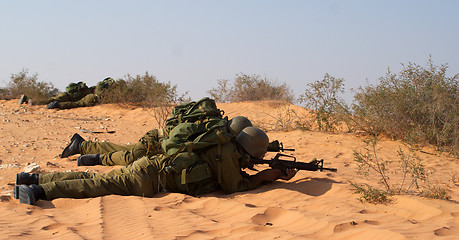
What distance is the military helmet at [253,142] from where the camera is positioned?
5.43m

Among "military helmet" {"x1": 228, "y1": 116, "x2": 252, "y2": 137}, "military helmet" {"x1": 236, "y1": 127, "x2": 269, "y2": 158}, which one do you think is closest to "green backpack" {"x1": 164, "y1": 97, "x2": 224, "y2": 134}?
"military helmet" {"x1": 228, "y1": 116, "x2": 252, "y2": 137}

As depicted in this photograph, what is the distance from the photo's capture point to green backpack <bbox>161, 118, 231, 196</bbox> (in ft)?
16.7

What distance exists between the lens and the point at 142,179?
505 cm

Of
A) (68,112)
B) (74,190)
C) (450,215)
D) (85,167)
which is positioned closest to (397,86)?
Result: (450,215)

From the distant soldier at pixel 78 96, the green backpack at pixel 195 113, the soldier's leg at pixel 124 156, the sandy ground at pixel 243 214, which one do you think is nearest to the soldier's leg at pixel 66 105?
the distant soldier at pixel 78 96

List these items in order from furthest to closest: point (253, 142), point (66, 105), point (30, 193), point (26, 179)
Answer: point (66, 105), point (253, 142), point (26, 179), point (30, 193)

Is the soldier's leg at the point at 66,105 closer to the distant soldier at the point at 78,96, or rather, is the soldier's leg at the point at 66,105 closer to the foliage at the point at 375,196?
the distant soldier at the point at 78,96

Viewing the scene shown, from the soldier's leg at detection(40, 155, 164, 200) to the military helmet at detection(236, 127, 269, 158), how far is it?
1.04 meters

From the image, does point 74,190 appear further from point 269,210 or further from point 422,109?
point 422,109

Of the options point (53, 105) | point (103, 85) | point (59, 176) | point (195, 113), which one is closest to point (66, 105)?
point (53, 105)

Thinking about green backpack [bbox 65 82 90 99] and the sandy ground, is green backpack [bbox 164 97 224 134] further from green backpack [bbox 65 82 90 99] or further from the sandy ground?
green backpack [bbox 65 82 90 99]

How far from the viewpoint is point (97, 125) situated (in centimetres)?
1220

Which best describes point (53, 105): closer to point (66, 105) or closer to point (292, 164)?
point (66, 105)

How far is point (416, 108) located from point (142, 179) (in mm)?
6451
